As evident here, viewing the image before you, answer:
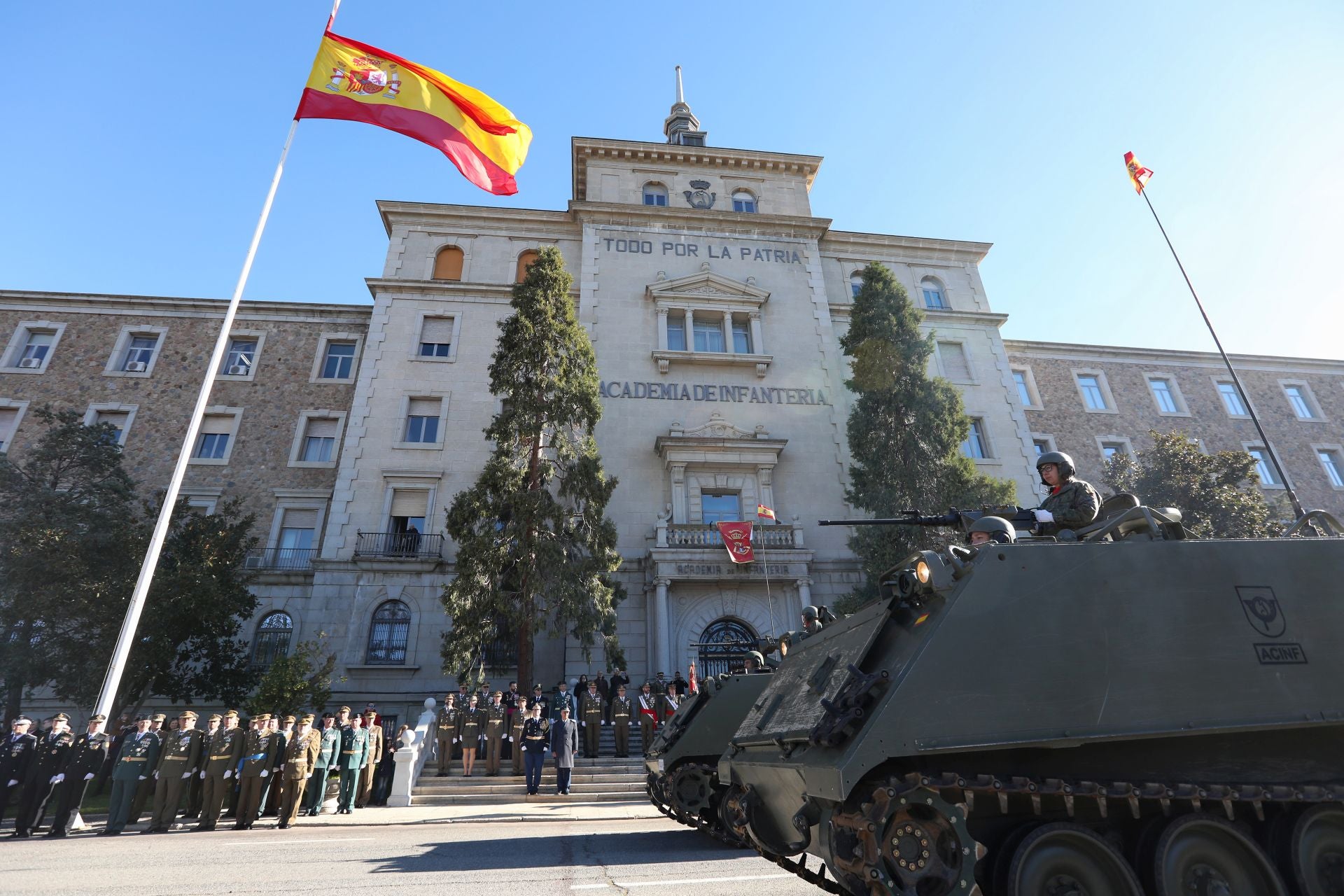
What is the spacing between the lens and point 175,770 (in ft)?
33.4

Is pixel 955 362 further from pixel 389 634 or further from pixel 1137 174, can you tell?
pixel 389 634

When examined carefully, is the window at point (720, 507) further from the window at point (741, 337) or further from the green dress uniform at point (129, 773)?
the green dress uniform at point (129, 773)

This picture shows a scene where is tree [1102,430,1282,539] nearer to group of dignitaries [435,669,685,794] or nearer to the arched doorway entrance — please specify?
the arched doorway entrance

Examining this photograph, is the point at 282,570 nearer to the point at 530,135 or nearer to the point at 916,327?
the point at 530,135

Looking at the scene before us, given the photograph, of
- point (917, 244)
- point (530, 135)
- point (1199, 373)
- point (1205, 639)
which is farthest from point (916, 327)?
point (1199, 373)

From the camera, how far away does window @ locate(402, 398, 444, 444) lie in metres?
22.7

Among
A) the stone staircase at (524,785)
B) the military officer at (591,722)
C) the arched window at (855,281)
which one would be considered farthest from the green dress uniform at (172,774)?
the arched window at (855,281)

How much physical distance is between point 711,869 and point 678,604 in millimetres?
13679

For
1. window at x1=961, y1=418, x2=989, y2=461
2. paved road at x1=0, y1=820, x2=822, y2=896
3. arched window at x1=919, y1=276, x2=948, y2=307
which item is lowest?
paved road at x1=0, y1=820, x2=822, y2=896

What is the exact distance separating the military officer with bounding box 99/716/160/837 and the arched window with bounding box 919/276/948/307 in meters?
27.4

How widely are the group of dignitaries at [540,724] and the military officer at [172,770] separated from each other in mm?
4704

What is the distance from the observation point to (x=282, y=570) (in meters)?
20.9

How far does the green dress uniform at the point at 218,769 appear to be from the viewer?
10242mm

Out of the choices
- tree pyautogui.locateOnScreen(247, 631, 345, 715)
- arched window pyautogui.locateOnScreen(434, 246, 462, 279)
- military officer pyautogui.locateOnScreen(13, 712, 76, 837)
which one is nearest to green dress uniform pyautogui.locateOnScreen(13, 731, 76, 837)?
military officer pyautogui.locateOnScreen(13, 712, 76, 837)
